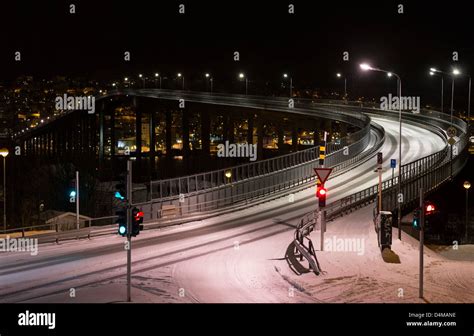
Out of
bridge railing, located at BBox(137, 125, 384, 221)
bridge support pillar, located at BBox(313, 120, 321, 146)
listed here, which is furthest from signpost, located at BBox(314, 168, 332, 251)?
bridge support pillar, located at BBox(313, 120, 321, 146)

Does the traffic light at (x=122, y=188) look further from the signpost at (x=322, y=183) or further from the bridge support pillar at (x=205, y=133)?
the bridge support pillar at (x=205, y=133)

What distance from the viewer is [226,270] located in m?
18.8

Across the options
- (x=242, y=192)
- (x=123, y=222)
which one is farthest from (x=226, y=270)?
(x=242, y=192)

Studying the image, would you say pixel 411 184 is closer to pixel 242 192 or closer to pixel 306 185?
pixel 306 185

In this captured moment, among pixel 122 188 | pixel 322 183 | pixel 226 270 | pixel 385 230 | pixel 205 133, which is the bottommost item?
pixel 226 270

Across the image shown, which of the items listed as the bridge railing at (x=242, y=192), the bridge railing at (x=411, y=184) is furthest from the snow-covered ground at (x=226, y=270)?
the bridge railing at (x=242, y=192)

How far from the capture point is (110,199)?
50656 millimetres

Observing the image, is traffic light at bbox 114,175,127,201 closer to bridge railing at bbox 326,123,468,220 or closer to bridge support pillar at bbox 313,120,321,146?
bridge railing at bbox 326,123,468,220

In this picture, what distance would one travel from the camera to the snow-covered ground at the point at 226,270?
614 inches
